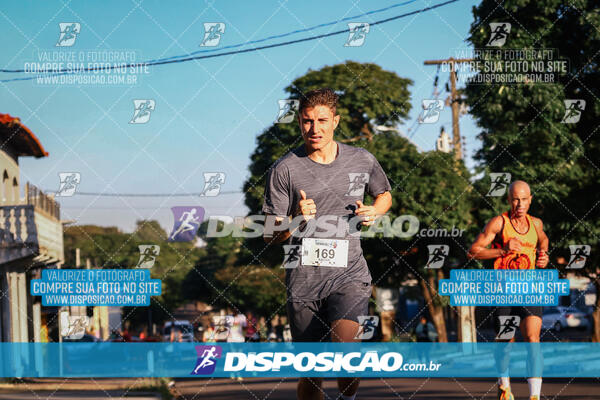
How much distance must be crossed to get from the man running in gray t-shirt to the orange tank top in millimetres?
2782

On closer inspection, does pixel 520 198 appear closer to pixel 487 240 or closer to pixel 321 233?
pixel 487 240

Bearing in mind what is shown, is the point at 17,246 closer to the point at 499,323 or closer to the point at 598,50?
the point at 598,50

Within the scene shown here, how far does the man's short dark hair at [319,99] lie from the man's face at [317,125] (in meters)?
0.03

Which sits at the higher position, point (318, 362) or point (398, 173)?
point (398, 173)

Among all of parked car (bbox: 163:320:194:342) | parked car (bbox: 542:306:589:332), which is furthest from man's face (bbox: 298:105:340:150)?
parked car (bbox: 542:306:589:332)

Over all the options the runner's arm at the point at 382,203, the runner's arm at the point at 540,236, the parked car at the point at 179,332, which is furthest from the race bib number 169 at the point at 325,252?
the parked car at the point at 179,332

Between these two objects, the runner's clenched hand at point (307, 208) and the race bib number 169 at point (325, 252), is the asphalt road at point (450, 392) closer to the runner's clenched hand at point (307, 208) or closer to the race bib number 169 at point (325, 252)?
the race bib number 169 at point (325, 252)

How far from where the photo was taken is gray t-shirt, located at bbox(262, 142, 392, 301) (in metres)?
6.13

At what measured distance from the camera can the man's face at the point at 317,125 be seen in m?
6.12

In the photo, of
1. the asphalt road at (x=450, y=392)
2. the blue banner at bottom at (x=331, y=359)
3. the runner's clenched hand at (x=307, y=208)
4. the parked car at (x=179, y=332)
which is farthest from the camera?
the parked car at (x=179, y=332)

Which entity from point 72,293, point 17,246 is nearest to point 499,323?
point 72,293

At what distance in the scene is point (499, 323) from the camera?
823 cm

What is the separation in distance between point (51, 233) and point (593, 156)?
1838 centimetres

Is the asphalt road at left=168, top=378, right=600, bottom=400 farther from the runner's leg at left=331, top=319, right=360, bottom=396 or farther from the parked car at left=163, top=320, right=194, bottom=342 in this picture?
the parked car at left=163, top=320, right=194, bottom=342
